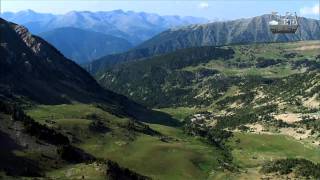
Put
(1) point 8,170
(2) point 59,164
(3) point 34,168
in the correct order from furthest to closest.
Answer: (2) point 59,164
(3) point 34,168
(1) point 8,170

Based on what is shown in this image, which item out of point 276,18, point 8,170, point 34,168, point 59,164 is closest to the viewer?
point 276,18

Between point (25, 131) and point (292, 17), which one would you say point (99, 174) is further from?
point (292, 17)

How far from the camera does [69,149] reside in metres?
164

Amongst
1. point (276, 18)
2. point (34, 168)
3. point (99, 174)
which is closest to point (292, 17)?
point (276, 18)

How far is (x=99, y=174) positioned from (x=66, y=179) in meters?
10.3

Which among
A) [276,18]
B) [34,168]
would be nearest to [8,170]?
[34,168]

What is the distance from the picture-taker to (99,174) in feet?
477

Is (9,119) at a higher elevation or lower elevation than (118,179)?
higher

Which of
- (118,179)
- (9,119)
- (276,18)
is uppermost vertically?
(276,18)

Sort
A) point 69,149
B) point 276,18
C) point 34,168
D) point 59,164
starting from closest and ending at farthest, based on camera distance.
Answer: point 276,18, point 34,168, point 59,164, point 69,149

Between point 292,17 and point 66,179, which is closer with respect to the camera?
point 292,17

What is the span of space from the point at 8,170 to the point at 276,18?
72.0 metres

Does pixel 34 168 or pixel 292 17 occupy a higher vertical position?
pixel 292 17

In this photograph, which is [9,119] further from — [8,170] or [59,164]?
[8,170]
